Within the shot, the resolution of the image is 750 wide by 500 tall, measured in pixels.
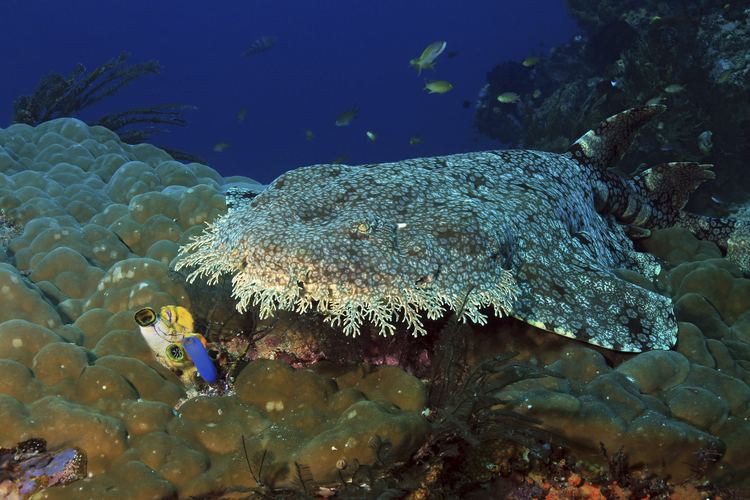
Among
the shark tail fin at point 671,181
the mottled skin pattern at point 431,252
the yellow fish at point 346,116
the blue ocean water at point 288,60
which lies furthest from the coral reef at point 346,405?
the blue ocean water at point 288,60

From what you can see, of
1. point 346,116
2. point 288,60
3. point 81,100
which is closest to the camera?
point 81,100

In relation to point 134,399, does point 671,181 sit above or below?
below

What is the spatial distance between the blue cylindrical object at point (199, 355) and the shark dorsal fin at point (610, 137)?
437 cm

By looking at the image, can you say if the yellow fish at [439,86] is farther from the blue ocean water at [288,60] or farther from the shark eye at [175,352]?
the blue ocean water at [288,60]

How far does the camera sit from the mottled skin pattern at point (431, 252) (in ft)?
8.91

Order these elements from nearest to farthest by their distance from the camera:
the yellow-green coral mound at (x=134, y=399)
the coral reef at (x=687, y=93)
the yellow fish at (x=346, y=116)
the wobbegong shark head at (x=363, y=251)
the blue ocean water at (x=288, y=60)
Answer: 1. the yellow-green coral mound at (x=134, y=399)
2. the wobbegong shark head at (x=363, y=251)
3. the coral reef at (x=687, y=93)
4. the yellow fish at (x=346, y=116)
5. the blue ocean water at (x=288, y=60)

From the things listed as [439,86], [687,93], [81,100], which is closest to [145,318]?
[81,100]

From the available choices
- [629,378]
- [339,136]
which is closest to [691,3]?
[629,378]

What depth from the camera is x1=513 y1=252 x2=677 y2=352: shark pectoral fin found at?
3.19m

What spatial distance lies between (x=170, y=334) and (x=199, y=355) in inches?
11.4

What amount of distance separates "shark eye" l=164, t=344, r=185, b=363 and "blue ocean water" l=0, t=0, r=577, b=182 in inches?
2511

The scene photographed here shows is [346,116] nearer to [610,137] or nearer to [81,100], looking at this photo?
[81,100]

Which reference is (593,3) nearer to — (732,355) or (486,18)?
(732,355)

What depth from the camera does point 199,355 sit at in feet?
9.15
